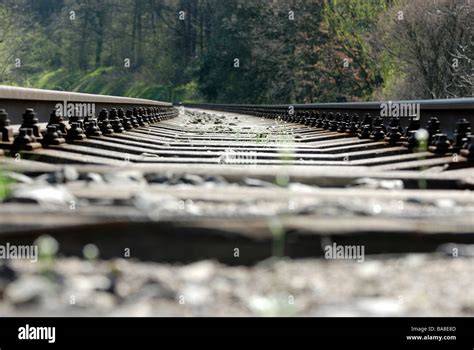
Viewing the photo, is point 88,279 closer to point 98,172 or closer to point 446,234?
point 446,234

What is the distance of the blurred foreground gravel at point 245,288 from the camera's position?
168cm

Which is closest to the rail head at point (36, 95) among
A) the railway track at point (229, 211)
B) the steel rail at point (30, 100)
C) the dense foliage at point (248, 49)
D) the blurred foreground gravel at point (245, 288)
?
the steel rail at point (30, 100)

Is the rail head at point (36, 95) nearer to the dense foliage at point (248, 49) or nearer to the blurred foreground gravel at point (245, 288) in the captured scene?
the blurred foreground gravel at point (245, 288)

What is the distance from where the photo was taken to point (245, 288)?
72.4 inches

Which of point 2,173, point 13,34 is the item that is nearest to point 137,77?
point 13,34

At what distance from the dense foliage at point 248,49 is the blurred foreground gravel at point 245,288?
16562mm

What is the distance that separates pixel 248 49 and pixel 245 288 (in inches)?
2179

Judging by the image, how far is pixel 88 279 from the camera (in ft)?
6.07

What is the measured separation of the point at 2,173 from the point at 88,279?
1.62m

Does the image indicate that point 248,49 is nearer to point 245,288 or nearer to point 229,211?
point 229,211

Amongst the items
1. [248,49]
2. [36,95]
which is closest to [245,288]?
[36,95]

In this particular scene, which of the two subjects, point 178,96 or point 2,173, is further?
point 178,96
